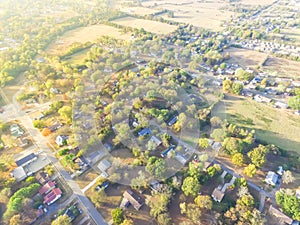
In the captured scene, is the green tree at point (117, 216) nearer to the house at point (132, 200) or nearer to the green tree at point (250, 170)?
the house at point (132, 200)

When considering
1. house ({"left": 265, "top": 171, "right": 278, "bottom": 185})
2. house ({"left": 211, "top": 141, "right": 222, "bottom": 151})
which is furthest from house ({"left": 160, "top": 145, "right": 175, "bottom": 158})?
house ({"left": 265, "top": 171, "right": 278, "bottom": 185})

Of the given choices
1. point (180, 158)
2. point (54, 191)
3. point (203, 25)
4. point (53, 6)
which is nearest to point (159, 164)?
point (180, 158)

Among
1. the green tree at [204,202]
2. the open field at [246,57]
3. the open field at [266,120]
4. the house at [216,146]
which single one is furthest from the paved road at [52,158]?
the open field at [246,57]

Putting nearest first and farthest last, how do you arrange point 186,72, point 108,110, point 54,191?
point 54,191 → point 108,110 → point 186,72

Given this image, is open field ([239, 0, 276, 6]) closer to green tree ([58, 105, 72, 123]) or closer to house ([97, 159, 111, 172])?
green tree ([58, 105, 72, 123])

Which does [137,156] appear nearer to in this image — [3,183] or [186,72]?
[3,183]

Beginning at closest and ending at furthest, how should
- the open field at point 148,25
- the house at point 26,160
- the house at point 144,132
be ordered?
the house at point 26,160, the house at point 144,132, the open field at point 148,25
